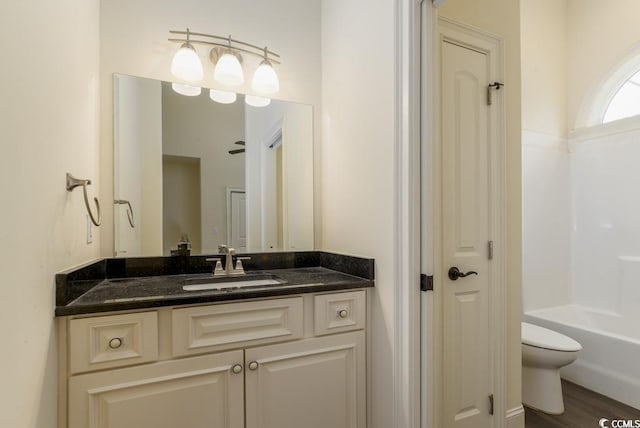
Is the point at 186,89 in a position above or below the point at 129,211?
above

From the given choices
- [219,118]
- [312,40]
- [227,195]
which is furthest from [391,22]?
[227,195]

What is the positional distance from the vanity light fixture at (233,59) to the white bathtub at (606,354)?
2661 millimetres

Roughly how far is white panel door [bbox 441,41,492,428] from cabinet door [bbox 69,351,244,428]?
95 centimetres

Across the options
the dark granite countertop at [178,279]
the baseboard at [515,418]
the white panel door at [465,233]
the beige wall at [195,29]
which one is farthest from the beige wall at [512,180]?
the beige wall at [195,29]

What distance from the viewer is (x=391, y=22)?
136 centimetres

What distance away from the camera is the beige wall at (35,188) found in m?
0.70

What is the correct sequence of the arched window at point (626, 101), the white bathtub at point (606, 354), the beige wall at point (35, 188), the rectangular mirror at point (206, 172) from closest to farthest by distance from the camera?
the beige wall at point (35, 188) → the rectangular mirror at point (206, 172) → the white bathtub at point (606, 354) → the arched window at point (626, 101)

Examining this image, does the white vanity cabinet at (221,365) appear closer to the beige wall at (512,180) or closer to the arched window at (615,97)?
the beige wall at (512,180)

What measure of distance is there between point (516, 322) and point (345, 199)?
112 centimetres

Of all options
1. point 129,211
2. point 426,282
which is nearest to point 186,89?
point 129,211

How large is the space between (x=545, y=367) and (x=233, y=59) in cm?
252

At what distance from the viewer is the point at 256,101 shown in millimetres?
1868

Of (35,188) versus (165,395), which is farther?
(165,395)

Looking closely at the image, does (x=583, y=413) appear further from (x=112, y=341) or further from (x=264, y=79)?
(x=264, y=79)
